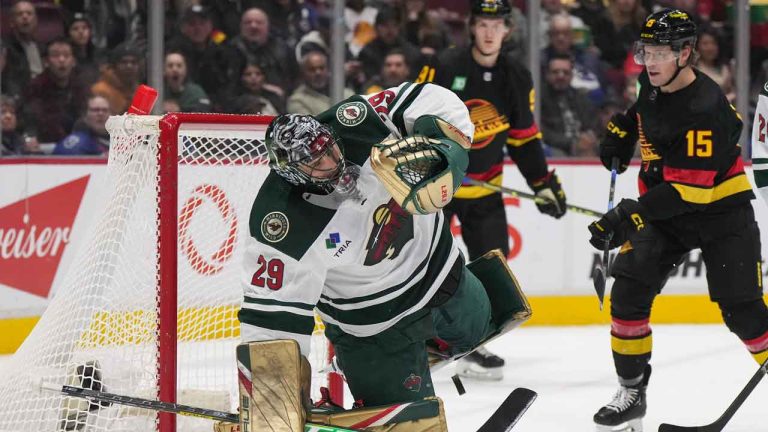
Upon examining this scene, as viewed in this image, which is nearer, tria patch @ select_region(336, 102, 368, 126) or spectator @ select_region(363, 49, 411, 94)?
tria patch @ select_region(336, 102, 368, 126)

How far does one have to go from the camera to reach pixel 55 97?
16.7 feet

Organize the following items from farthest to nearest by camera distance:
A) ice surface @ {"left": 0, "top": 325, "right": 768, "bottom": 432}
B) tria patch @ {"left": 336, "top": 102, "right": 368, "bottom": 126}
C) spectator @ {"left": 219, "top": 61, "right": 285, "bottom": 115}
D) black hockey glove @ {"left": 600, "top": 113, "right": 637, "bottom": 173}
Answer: spectator @ {"left": 219, "top": 61, "right": 285, "bottom": 115} → ice surface @ {"left": 0, "top": 325, "right": 768, "bottom": 432} → black hockey glove @ {"left": 600, "top": 113, "right": 637, "bottom": 173} → tria patch @ {"left": 336, "top": 102, "right": 368, "bottom": 126}

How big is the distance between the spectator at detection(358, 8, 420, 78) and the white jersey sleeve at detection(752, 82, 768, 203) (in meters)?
2.96

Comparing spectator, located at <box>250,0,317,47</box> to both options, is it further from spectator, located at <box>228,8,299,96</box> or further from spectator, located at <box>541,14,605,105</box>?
spectator, located at <box>541,14,605,105</box>

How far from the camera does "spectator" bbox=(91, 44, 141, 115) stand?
5.18m

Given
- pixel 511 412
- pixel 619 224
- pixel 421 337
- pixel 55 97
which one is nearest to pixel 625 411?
pixel 619 224

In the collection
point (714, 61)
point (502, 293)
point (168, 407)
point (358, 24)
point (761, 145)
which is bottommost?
point (168, 407)

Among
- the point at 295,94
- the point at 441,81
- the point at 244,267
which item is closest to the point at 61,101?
the point at 295,94

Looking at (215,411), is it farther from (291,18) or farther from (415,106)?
(291,18)

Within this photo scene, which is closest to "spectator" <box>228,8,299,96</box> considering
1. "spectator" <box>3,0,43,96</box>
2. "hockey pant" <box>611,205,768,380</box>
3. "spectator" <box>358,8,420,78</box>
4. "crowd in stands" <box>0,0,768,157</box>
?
"crowd in stands" <box>0,0,768,157</box>

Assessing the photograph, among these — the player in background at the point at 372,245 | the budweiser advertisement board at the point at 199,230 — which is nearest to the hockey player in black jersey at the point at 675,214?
the player in background at the point at 372,245

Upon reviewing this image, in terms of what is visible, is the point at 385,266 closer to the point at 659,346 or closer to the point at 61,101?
the point at 659,346

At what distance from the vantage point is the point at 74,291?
2793 millimetres

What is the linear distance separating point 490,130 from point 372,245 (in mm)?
1928
